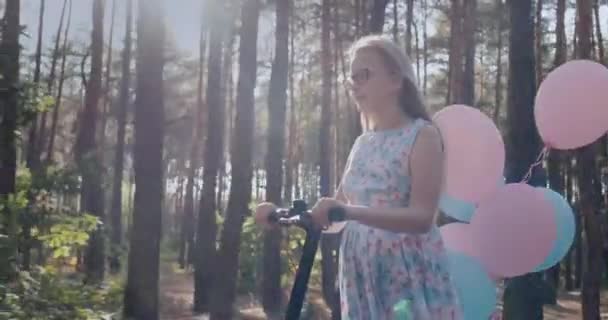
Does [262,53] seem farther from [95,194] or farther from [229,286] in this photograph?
[229,286]

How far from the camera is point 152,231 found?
347 inches

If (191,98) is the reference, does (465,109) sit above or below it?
below

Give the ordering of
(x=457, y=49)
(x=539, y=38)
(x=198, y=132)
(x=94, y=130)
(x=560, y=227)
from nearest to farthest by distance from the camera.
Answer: (x=560, y=227) < (x=457, y=49) < (x=94, y=130) < (x=539, y=38) < (x=198, y=132)

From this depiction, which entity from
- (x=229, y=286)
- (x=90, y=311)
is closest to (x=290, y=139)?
(x=229, y=286)

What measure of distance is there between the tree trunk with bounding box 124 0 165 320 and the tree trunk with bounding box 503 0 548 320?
13.9ft

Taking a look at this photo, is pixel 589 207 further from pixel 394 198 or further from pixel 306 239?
pixel 306 239

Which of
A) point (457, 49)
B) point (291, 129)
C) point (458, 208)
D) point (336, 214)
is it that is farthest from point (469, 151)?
point (291, 129)

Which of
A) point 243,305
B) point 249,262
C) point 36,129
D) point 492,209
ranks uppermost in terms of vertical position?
point 36,129

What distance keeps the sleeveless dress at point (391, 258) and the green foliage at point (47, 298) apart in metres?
2.44

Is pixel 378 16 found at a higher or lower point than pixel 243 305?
higher

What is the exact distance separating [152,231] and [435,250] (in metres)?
7.07

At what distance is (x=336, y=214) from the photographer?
189 cm

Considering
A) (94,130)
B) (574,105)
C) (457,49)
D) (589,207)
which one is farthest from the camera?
(94,130)

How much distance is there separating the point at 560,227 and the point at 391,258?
83.5 inches
